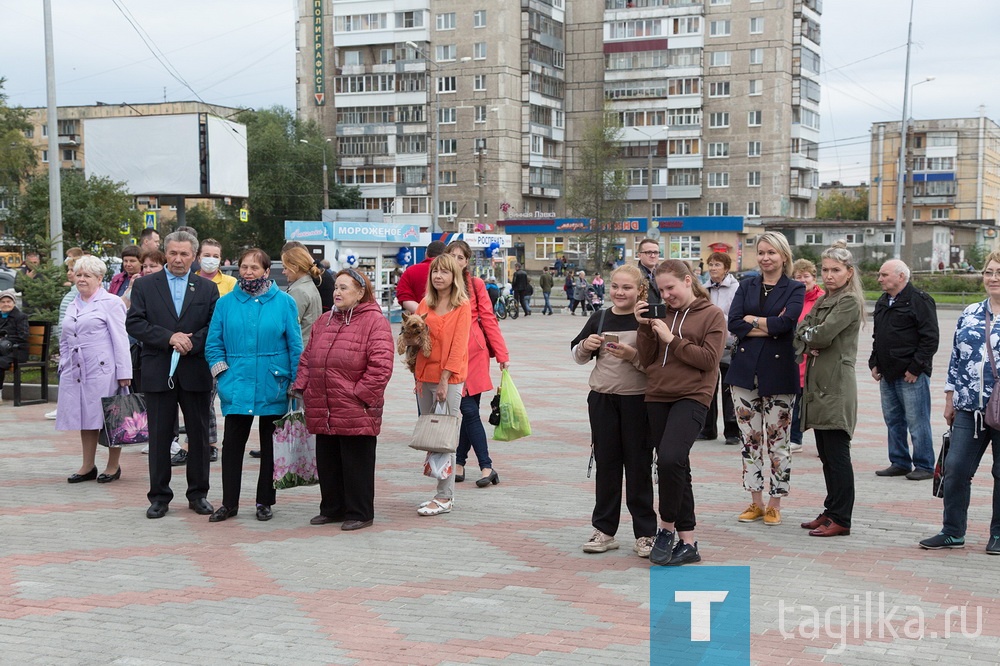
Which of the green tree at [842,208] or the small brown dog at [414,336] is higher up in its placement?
the green tree at [842,208]

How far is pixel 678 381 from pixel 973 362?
6.37 feet

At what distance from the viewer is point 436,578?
6.00 metres

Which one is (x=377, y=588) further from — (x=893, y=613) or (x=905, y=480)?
(x=905, y=480)

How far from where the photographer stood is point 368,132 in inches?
3292

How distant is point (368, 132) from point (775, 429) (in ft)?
259

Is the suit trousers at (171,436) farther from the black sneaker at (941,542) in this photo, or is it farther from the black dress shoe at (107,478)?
the black sneaker at (941,542)

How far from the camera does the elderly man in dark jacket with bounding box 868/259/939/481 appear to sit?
892 centimetres

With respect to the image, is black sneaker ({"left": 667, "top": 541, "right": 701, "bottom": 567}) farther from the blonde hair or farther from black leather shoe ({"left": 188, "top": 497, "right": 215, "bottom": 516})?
black leather shoe ({"left": 188, "top": 497, "right": 215, "bottom": 516})

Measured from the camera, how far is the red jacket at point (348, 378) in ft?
23.1

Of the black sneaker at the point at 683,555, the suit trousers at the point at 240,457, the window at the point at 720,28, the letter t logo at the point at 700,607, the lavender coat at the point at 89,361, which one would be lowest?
the letter t logo at the point at 700,607

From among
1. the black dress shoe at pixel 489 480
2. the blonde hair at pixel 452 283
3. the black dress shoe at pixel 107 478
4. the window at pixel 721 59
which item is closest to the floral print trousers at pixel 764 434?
the blonde hair at pixel 452 283

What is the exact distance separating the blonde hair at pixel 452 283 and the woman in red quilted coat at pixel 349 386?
46cm

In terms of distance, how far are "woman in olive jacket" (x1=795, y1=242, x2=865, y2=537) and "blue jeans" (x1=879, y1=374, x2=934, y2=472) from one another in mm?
2056

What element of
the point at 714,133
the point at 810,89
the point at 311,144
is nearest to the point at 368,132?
the point at 311,144
